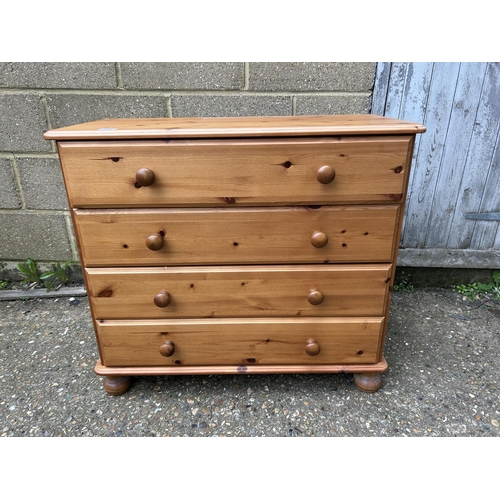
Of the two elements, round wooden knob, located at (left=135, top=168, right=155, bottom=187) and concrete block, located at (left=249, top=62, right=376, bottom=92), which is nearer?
round wooden knob, located at (left=135, top=168, right=155, bottom=187)

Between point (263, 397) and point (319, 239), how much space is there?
2.37ft

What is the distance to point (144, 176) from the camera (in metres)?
1.17

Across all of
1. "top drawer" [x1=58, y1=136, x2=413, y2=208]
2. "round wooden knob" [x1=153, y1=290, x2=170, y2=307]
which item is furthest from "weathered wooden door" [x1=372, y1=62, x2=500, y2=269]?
"round wooden knob" [x1=153, y1=290, x2=170, y2=307]

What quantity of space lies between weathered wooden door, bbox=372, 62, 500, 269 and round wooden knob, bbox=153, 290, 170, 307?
1462 mm

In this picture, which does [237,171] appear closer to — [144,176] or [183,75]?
[144,176]

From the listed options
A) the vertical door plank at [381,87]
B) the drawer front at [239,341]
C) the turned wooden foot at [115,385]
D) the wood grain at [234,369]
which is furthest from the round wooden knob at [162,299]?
the vertical door plank at [381,87]

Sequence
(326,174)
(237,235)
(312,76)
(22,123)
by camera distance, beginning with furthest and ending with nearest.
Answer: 1. (22,123)
2. (312,76)
3. (237,235)
4. (326,174)

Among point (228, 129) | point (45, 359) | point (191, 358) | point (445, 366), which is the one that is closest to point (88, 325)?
point (45, 359)

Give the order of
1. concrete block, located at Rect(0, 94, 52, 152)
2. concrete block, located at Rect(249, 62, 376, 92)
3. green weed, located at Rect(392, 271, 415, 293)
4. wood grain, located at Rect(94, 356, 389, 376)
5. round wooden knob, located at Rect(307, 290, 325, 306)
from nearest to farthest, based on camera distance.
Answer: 1. round wooden knob, located at Rect(307, 290, 325, 306)
2. wood grain, located at Rect(94, 356, 389, 376)
3. concrete block, located at Rect(249, 62, 376, 92)
4. concrete block, located at Rect(0, 94, 52, 152)
5. green weed, located at Rect(392, 271, 415, 293)

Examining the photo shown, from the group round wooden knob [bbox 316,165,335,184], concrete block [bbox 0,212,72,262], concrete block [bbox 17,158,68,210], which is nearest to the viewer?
→ round wooden knob [bbox 316,165,335,184]

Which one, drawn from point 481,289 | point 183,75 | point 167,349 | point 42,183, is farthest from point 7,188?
point 481,289

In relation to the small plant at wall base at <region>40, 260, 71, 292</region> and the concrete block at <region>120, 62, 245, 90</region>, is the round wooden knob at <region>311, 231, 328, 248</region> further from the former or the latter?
the small plant at wall base at <region>40, 260, 71, 292</region>

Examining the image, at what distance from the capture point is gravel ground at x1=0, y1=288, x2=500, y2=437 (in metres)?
1.37

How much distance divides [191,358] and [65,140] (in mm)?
921
